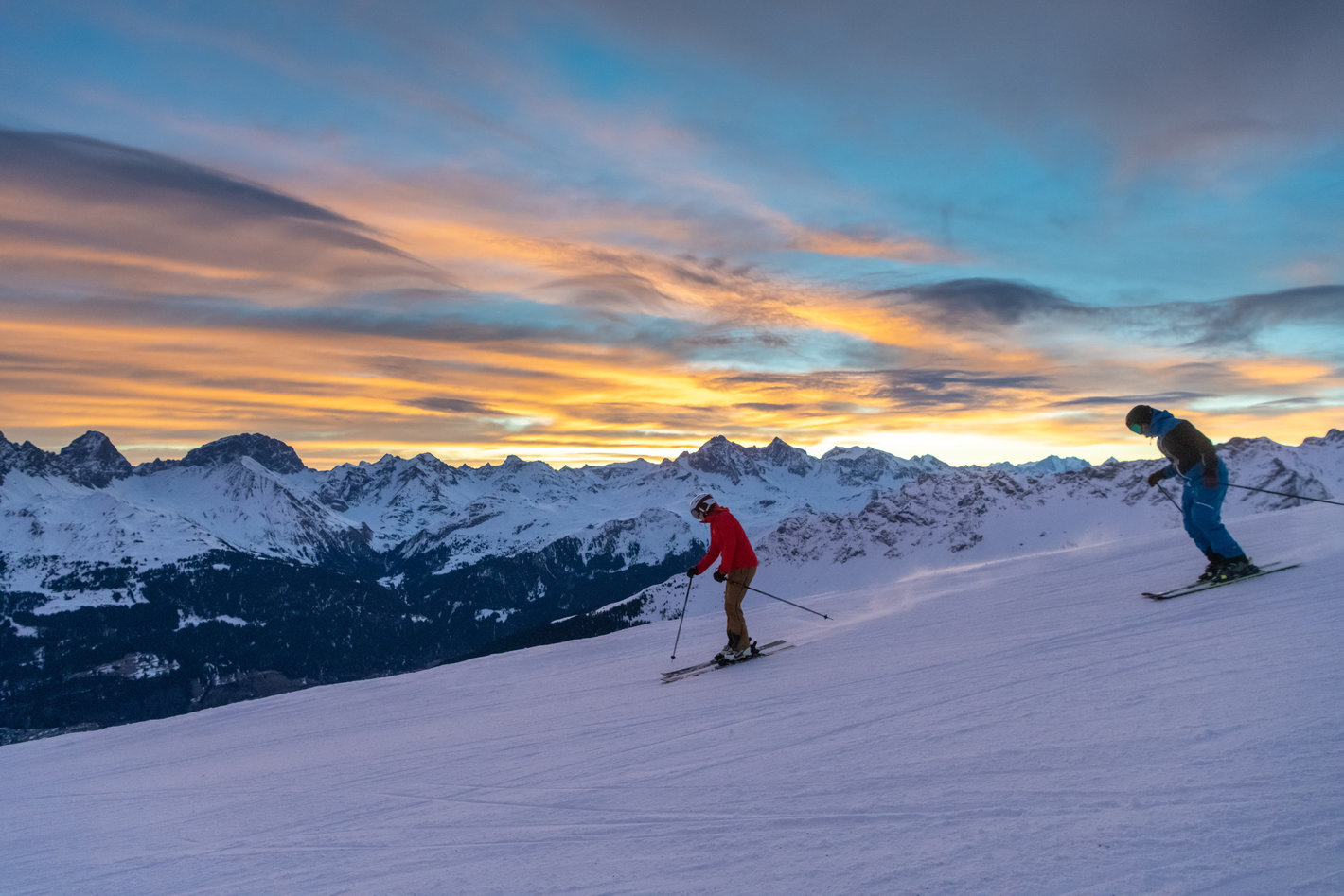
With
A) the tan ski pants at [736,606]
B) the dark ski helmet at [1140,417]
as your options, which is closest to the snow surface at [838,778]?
the tan ski pants at [736,606]

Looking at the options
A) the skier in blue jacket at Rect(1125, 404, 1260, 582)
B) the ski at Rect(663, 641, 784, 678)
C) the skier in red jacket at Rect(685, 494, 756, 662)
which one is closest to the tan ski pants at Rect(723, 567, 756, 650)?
the skier in red jacket at Rect(685, 494, 756, 662)

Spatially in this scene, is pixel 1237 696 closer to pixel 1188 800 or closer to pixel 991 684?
pixel 1188 800

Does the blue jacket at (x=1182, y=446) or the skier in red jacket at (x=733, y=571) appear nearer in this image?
the blue jacket at (x=1182, y=446)

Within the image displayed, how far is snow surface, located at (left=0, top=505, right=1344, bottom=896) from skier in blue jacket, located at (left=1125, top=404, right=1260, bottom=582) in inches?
26.6

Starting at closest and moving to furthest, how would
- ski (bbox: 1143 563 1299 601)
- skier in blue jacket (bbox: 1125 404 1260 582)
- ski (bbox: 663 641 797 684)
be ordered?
ski (bbox: 1143 563 1299 601) → skier in blue jacket (bbox: 1125 404 1260 582) → ski (bbox: 663 641 797 684)

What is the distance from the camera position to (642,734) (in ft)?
26.7

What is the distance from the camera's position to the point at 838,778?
5402 millimetres

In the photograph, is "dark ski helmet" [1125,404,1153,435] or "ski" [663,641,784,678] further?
"ski" [663,641,784,678]

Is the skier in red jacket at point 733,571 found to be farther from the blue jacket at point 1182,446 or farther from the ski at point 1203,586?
the blue jacket at point 1182,446

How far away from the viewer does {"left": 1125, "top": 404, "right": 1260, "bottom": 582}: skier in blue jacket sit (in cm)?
1040

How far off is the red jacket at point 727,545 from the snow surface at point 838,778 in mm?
1629

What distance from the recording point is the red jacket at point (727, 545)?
12.1 m

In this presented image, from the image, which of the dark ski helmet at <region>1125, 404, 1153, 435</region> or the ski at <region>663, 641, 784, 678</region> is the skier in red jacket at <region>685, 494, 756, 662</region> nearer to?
the ski at <region>663, 641, 784, 678</region>

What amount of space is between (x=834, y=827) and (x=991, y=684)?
3.38 m
